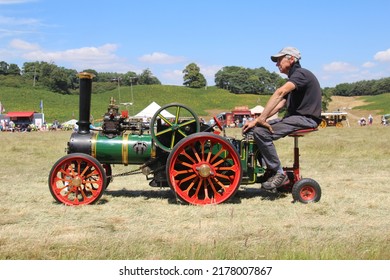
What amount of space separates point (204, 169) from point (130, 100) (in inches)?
2853

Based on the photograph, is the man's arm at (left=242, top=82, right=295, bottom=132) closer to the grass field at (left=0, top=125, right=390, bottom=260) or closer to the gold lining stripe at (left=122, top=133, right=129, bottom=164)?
the grass field at (left=0, top=125, right=390, bottom=260)

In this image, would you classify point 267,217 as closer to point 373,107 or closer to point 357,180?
point 357,180

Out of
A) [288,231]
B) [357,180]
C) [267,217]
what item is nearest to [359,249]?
[288,231]

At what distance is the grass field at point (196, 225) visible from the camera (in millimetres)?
3791

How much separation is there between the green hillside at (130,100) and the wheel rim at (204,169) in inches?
2058

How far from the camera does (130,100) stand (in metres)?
77.4

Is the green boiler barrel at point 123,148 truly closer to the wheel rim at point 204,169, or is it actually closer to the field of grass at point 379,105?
the wheel rim at point 204,169

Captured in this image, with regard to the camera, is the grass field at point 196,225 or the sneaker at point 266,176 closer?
the grass field at point 196,225

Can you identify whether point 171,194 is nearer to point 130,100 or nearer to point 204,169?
point 204,169

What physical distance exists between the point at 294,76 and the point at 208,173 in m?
1.60

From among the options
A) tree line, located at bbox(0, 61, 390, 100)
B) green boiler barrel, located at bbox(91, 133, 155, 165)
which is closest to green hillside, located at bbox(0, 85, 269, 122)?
tree line, located at bbox(0, 61, 390, 100)

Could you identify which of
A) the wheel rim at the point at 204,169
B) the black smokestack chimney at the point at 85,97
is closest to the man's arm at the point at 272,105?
the wheel rim at the point at 204,169

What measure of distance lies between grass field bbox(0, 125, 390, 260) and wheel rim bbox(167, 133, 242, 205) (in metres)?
0.22

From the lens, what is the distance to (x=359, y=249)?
3.83 m
